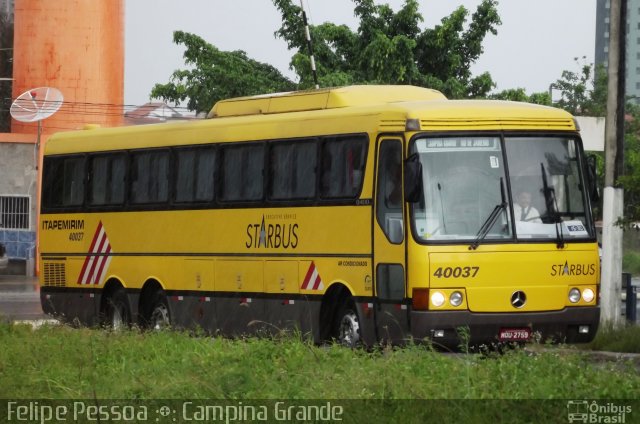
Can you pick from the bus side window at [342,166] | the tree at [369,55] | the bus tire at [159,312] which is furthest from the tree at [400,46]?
the bus side window at [342,166]

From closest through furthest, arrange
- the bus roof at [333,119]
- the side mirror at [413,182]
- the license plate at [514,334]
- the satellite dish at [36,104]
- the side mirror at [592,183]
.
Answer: the side mirror at [413,182] → the license plate at [514,334] → the bus roof at [333,119] → the side mirror at [592,183] → the satellite dish at [36,104]

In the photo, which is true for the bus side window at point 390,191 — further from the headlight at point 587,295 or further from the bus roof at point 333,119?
the headlight at point 587,295

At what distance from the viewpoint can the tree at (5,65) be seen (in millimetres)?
68125

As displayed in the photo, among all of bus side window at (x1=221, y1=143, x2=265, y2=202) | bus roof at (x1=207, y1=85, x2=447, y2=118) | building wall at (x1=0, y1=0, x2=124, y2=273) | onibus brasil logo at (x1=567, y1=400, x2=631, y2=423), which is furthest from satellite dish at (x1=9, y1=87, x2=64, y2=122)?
onibus brasil logo at (x1=567, y1=400, x2=631, y2=423)

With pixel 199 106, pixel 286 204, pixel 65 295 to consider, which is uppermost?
pixel 199 106

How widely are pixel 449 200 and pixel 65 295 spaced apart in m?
9.57

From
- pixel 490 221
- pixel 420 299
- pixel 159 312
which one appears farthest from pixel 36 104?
pixel 420 299

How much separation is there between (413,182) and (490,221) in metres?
1.06

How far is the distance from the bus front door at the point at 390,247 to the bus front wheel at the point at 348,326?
1.95 feet

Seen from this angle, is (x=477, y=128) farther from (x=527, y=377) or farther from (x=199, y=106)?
(x=199, y=106)

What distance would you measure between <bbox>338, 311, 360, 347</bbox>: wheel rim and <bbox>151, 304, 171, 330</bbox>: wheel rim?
4339 mm

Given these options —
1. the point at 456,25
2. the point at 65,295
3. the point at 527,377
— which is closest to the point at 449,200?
the point at 527,377

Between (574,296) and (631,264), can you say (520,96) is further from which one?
(574,296)

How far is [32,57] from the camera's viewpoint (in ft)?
162
